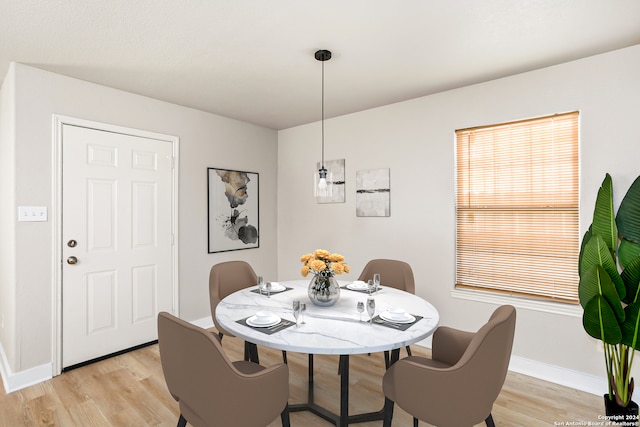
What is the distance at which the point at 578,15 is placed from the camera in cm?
196

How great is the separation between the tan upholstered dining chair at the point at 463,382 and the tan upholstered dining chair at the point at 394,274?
130 centimetres

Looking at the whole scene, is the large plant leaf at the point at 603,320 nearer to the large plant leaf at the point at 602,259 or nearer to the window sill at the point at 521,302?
the large plant leaf at the point at 602,259

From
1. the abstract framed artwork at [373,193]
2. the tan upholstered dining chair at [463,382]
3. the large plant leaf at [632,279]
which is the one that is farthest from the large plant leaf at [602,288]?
the abstract framed artwork at [373,193]

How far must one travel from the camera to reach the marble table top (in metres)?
1.57

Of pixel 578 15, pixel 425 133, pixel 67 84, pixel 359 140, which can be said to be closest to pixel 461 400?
pixel 578 15

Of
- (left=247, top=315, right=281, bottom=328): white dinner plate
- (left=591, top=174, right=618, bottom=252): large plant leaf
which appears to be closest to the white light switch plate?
(left=247, top=315, right=281, bottom=328): white dinner plate

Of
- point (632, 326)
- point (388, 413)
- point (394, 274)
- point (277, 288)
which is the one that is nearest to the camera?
point (388, 413)

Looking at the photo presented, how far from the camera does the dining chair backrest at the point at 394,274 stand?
290 centimetres

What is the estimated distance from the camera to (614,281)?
2.10 m

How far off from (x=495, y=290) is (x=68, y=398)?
3550 mm

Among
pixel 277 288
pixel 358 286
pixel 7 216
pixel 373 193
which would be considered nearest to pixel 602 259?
pixel 358 286

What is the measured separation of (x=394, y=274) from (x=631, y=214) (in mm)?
1692

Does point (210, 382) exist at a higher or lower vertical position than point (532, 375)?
higher

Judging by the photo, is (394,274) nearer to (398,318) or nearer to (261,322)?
(398,318)
